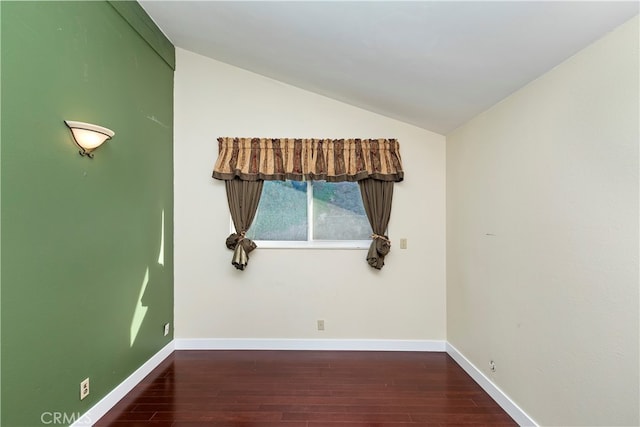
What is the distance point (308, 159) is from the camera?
313 centimetres

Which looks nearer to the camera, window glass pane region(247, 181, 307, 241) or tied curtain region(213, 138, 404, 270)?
tied curtain region(213, 138, 404, 270)

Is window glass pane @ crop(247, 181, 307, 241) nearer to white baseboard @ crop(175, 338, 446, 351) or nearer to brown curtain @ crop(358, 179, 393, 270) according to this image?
brown curtain @ crop(358, 179, 393, 270)

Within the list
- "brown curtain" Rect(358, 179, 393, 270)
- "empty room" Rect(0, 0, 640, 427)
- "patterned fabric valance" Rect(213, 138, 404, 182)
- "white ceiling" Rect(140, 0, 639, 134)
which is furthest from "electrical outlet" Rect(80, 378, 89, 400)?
"white ceiling" Rect(140, 0, 639, 134)

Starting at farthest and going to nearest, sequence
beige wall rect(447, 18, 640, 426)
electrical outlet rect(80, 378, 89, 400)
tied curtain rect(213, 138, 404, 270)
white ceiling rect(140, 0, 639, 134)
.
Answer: tied curtain rect(213, 138, 404, 270) → electrical outlet rect(80, 378, 89, 400) → white ceiling rect(140, 0, 639, 134) → beige wall rect(447, 18, 640, 426)

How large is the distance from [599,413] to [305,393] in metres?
1.82

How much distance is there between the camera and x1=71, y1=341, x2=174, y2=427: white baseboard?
6.40 ft

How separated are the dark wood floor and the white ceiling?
2365 mm

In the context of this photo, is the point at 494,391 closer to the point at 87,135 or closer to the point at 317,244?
the point at 317,244

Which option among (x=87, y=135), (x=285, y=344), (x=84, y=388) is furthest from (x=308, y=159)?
(x=84, y=388)

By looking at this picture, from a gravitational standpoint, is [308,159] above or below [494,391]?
above

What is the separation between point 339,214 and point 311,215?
0.31 metres

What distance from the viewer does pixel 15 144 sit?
1.47 m

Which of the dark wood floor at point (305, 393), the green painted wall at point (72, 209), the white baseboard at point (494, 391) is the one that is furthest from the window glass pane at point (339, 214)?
the green painted wall at point (72, 209)

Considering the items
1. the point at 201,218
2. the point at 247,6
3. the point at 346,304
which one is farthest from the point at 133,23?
the point at 346,304
